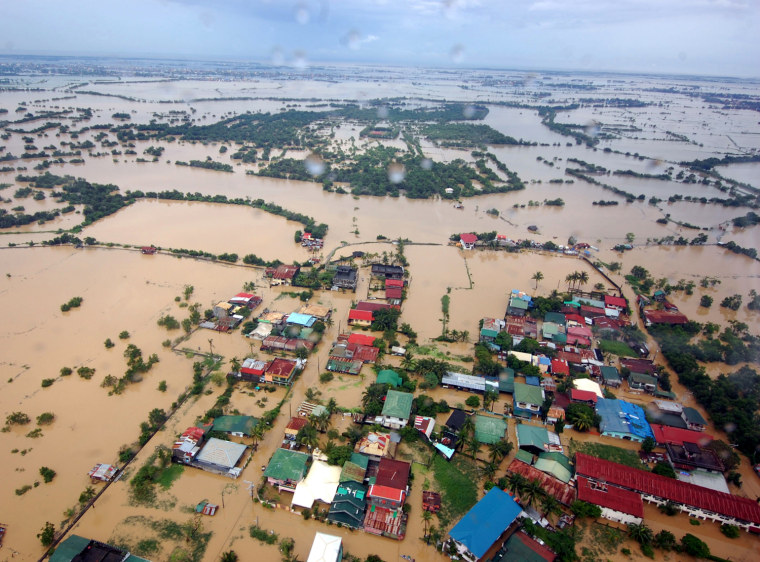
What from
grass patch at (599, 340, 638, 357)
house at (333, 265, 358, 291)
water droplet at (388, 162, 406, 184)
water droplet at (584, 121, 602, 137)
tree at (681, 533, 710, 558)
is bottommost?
tree at (681, 533, 710, 558)

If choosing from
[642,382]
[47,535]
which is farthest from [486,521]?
[47,535]

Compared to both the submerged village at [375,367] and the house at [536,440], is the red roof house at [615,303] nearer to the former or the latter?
the submerged village at [375,367]

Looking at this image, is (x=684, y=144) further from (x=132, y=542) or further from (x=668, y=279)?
(x=132, y=542)

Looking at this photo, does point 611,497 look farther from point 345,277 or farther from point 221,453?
point 345,277

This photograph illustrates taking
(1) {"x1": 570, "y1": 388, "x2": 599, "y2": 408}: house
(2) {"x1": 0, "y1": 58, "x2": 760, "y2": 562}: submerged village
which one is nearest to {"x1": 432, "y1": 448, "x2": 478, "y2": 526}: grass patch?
(2) {"x1": 0, "y1": 58, "x2": 760, "y2": 562}: submerged village

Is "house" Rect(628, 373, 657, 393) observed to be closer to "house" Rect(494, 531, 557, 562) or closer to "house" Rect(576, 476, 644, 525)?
"house" Rect(576, 476, 644, 525)

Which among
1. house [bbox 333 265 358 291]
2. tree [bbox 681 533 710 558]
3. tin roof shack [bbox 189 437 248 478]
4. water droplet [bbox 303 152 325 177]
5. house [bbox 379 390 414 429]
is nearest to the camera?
tree [bbox 681 533 710 558]

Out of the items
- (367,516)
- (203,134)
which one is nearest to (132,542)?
(367,516)
